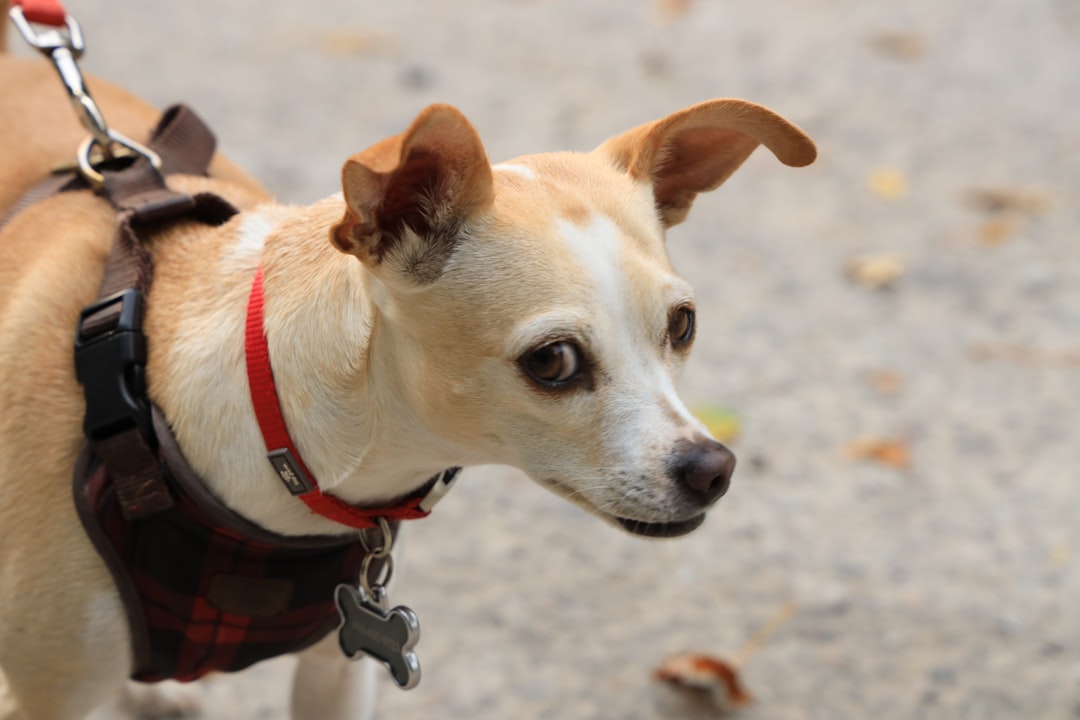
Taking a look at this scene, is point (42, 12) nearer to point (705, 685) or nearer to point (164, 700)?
point (164, 700)

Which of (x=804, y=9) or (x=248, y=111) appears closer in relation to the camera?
(x=248, y=111)

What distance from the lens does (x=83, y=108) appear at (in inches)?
82.8

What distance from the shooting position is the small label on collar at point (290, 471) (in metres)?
1.75

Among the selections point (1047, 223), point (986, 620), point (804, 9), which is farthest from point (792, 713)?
point (804, 9)

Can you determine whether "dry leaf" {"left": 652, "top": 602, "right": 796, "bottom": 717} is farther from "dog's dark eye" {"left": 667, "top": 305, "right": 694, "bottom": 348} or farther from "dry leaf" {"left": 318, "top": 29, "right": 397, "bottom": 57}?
"dry leaf" {"left": 318, "top": 29, "right": 397, "bottom": 57}

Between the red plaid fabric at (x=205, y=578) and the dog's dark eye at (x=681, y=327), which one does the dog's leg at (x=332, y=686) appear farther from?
the dog's dark eye at (x=681, y=327)

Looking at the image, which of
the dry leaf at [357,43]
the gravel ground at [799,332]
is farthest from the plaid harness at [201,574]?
the dry leaf at [357,43]

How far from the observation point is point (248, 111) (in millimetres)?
5195

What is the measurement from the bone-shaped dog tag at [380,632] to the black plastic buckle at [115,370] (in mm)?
422

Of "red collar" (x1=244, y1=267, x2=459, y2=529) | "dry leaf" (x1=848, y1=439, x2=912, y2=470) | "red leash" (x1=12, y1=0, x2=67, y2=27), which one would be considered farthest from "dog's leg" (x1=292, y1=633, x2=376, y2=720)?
"dry leaf" (x1=848, y1=439, x2=912, y2=470)

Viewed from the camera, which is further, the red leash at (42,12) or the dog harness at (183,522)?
the red leash at (42,12)

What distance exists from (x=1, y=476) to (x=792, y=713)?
6.11 ft

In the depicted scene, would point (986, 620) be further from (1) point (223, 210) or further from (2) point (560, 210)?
(1) point (223, 210)

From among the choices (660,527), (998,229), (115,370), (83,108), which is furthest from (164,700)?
(998,229)
